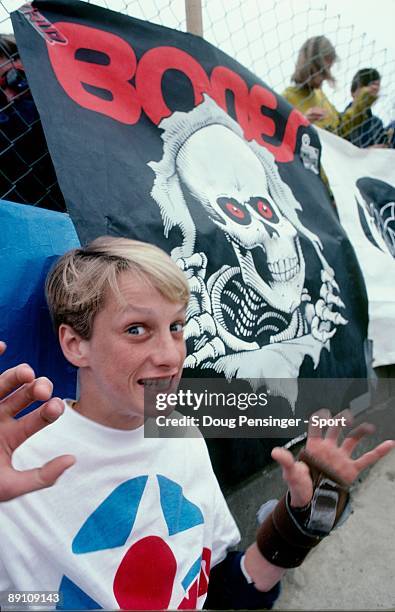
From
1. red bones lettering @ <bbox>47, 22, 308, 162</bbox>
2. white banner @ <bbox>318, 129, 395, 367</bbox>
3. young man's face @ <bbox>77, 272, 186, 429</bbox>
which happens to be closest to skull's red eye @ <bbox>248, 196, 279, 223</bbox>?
red bones lettering @ <bbox>47, 22, 308, 162</bbox>

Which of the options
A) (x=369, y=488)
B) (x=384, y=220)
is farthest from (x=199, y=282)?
(x=384, y=220)

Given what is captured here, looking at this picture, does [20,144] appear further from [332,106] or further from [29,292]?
[332,106]

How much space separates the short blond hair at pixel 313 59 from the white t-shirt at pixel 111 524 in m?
2.21

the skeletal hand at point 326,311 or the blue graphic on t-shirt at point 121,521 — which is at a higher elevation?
the blue graphic on t-shirt at point 121,521

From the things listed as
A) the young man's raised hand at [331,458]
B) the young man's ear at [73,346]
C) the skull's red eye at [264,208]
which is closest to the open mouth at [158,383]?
the young man's ear at [73,346]

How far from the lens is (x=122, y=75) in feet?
4.54

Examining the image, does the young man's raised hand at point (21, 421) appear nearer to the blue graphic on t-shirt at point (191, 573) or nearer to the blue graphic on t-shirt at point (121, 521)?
the blue graphic on t-shirt at point (121, 521)

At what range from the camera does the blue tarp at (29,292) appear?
95 cm

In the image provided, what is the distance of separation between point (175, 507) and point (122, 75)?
1112 millimetres

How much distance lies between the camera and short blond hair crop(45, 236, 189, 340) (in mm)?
808

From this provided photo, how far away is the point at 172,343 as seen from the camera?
796 mm

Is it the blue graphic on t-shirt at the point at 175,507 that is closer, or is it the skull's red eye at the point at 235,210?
the blue graphic on t-shirt at the point at 175,507

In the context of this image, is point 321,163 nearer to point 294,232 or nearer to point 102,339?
point 294,232

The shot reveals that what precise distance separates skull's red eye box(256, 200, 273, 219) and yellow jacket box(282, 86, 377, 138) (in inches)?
45.2
